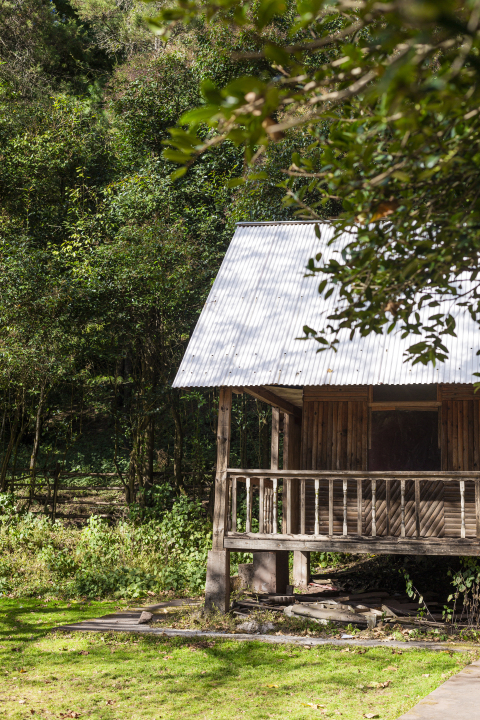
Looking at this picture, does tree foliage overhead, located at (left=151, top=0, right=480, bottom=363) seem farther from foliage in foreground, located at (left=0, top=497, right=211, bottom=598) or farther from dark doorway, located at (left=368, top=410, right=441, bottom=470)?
foliage in foreground, located at (left=0, top=497, right=211, bottom=598)

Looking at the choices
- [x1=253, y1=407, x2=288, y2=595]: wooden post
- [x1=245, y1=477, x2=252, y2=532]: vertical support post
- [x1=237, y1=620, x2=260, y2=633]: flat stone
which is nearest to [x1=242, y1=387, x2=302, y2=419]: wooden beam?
[x1=253, y1=407, x2=288, y2=595]: wooden post

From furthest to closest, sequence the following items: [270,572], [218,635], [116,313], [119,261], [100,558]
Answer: [116,313]
[119,261]
[100,558]
[270,572]
[218,635]

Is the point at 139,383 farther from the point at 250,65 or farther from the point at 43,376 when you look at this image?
the point at 250,65

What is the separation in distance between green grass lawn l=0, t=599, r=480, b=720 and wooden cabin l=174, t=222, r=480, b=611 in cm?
165

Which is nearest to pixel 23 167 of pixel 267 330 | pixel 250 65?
pixel 250 65

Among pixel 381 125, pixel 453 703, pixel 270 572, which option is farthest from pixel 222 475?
pixel 381 125

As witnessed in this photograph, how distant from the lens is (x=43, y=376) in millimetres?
15570

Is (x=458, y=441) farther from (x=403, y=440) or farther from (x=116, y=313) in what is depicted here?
(x=116, y=313)

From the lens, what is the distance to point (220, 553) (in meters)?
9.60

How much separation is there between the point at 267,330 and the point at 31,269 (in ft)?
24.5

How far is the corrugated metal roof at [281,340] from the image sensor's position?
9367 millimetres

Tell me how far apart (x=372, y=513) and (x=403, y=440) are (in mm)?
2602

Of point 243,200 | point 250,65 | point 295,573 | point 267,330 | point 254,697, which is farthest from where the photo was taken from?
point 250,65

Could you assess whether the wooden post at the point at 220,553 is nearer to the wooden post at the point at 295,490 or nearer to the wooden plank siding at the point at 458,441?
the wooden post at the point at 295,490
